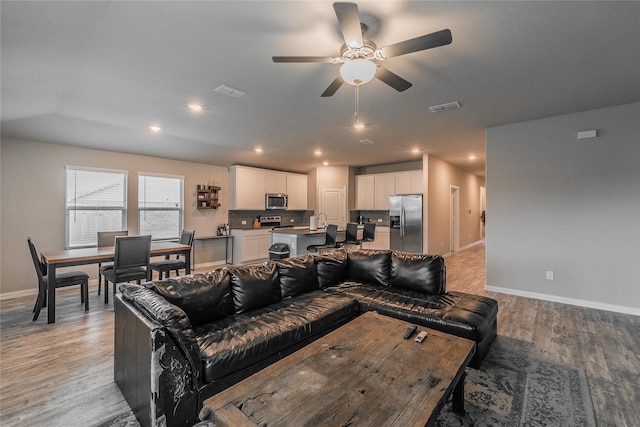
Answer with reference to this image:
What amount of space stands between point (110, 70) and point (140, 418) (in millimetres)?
3019

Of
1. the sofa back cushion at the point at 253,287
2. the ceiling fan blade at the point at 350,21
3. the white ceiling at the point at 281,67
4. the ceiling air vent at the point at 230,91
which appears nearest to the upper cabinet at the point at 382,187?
the white ceiling at the point at 281,67

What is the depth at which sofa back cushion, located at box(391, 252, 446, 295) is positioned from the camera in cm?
314

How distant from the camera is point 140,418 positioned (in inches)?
69.1

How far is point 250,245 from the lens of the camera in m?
7.16

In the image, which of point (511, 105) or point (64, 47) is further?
point (511, 105)

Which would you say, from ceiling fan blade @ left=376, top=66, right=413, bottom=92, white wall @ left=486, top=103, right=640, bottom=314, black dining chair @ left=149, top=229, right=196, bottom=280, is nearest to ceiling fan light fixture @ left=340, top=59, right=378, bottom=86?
ceiling fan blade @ left=376, top=66, right=413, bottom=92

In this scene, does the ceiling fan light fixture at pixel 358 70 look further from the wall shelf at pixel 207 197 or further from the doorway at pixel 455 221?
the doorway at pixel 455 221

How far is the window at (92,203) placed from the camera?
5000 mm

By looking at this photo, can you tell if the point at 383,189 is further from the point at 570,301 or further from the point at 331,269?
the point at 331,269

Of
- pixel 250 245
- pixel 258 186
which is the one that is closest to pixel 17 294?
pixel 250 245

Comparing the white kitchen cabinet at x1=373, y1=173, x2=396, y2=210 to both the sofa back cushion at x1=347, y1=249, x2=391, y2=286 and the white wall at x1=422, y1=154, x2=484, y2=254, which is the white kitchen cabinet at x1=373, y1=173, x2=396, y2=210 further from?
the sofa back cushion at x1=347, y1=249, x2=391, y2=286

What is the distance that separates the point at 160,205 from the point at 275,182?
2.98m

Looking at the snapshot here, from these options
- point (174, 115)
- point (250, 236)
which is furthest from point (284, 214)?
point (174, 115)

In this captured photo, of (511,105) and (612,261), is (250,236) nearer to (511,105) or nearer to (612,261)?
(511,105)
